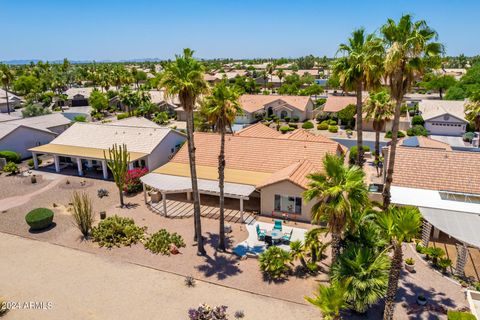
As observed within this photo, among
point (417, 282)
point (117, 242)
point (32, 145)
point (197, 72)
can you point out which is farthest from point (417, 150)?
point (32, 145)

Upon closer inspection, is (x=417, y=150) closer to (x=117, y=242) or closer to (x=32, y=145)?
(x=117, y=242)

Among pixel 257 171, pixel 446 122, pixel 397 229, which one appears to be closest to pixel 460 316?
pixel 397 229

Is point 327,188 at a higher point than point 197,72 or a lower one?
lower

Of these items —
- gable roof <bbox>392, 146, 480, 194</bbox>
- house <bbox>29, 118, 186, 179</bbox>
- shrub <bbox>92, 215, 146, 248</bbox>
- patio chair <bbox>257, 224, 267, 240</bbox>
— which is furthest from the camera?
house <bbox>29, 118, 186, 179</bbox>

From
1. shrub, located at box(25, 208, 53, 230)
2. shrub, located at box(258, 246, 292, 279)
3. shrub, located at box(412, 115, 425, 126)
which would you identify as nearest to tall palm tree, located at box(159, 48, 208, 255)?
shrub, located at box(258, 246, 292, 279)

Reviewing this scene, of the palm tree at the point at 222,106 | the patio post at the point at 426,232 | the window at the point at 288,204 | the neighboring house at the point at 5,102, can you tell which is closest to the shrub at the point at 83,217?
the palm tree at the point at 222,106

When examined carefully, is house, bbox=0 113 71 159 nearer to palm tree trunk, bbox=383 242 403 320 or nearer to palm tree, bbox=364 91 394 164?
palm tree, bbox=364 91 394 164
